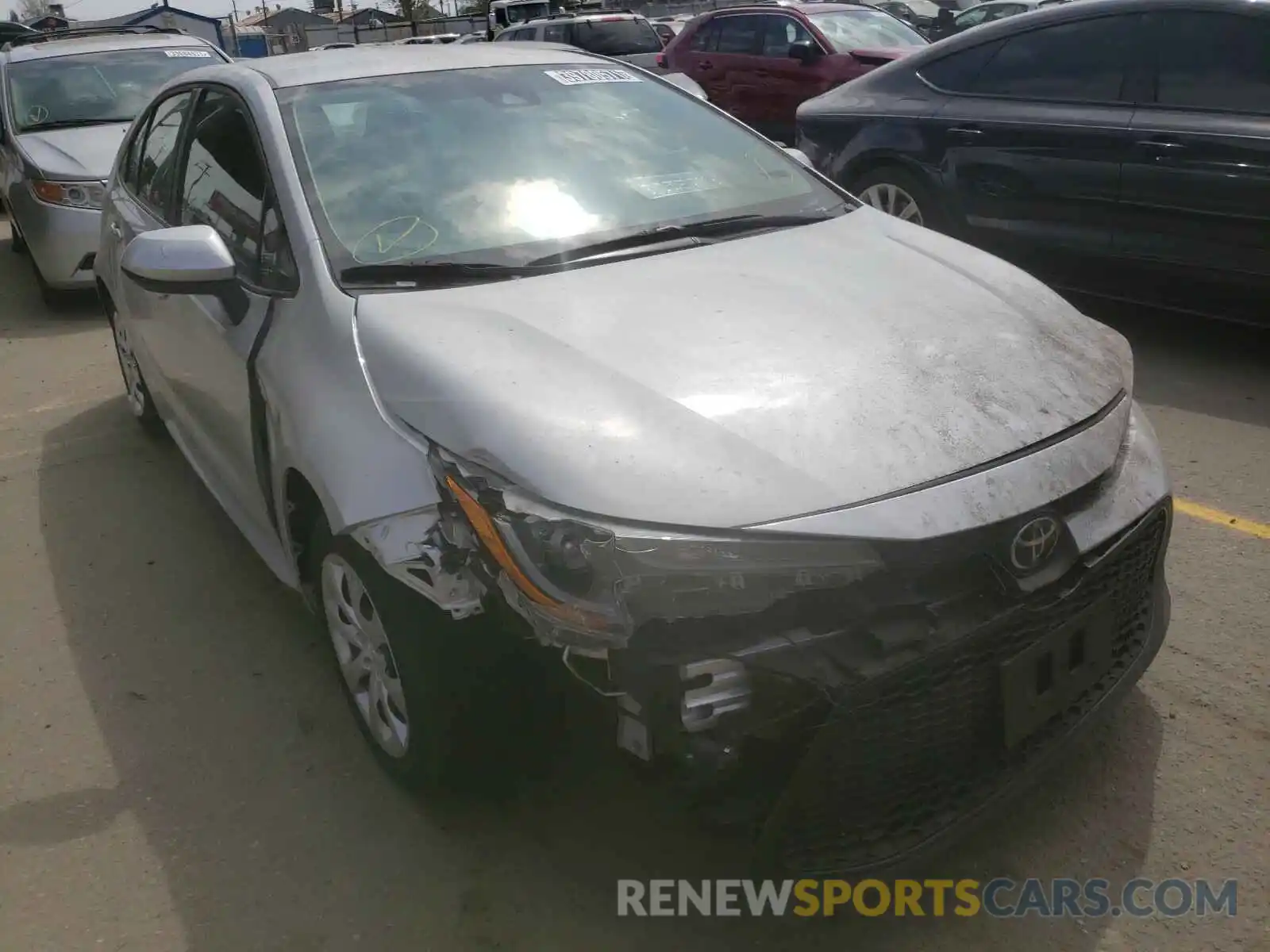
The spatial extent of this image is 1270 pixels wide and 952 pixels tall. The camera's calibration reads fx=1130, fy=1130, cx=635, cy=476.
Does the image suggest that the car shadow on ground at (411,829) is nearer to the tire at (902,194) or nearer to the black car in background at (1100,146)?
the black car in background at (1100,146)

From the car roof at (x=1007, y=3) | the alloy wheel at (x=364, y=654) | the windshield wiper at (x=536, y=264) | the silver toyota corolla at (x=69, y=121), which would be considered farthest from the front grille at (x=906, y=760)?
the car roof at (x=1007, y=3)

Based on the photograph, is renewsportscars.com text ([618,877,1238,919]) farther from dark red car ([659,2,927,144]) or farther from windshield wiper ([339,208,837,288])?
dark red car ([659,2,927,144])

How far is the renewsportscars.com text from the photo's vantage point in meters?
2.23

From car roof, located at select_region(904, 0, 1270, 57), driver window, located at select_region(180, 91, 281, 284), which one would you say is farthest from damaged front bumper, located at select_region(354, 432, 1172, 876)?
car roof, located at select_region(904, 0, 1270, 57)

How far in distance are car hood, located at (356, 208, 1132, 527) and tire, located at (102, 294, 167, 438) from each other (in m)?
2.71

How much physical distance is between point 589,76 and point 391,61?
24.6 inches

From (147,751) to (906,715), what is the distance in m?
2.02

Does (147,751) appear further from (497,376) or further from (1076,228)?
(1076,228)

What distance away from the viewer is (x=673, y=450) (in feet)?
6.73

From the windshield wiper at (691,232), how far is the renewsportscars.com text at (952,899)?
151 centimetres

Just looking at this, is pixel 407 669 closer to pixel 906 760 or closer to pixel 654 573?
pixel 654 573

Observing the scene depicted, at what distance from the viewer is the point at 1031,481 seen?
6.83ft

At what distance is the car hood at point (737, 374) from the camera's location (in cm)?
201

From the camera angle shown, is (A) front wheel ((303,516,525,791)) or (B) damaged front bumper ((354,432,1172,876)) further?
(A) front wheel ((303,516,525,791))
